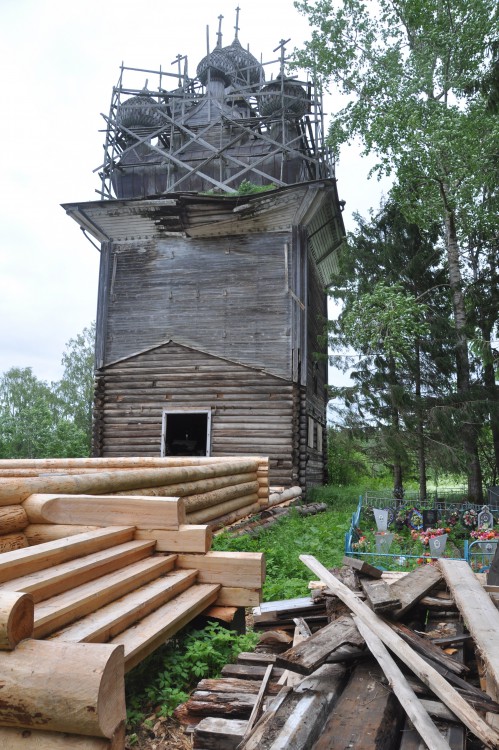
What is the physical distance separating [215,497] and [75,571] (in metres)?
5.74

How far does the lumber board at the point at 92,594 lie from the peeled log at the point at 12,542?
860 mm

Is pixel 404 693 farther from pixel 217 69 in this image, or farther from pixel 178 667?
pixel 217 69

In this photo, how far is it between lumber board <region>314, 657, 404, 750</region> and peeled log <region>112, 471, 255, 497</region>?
3172 millimetres

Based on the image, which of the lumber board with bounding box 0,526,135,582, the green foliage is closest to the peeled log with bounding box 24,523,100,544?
the lumber board with bounding box 0,526,135,582

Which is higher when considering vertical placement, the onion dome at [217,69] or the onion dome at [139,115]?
the onion dome at [217,69]

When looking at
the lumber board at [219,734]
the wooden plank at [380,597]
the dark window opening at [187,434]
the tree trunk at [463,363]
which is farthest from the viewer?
the dark window opening at [187,434]

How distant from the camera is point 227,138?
902 inches

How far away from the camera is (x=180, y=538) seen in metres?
4.50

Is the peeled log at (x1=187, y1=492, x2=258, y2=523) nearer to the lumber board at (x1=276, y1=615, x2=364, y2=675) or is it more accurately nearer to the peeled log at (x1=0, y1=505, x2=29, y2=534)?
the peeled log at (x1=0, y1=505, x2=29, y2=534)

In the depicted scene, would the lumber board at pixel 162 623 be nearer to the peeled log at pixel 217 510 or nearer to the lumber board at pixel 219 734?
the lumber board at pixel 219 734

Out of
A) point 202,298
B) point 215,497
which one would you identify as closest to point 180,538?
point 215,497

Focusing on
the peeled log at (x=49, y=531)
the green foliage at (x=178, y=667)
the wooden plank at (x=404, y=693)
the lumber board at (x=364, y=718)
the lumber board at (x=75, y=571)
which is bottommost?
the green foliage at (x=178, y=667)

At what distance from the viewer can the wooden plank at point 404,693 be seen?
2.25 m

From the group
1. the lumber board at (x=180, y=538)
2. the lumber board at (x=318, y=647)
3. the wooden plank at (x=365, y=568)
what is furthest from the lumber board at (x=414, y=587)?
the lumber board at (x=180, y=538)
